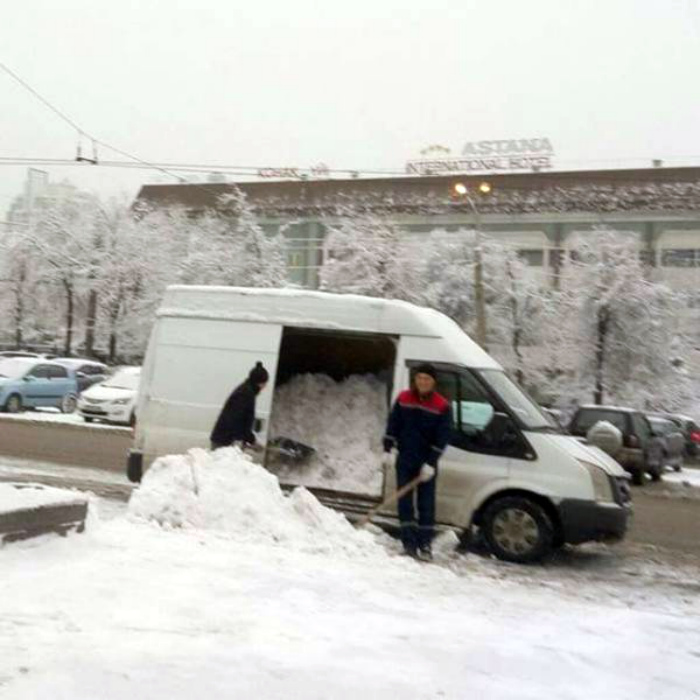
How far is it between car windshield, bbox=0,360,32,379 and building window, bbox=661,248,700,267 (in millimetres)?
43170

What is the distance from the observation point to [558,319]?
41.3m

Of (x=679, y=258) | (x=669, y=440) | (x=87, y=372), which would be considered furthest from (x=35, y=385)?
(x=679, y=258)

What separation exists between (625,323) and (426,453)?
30965mm

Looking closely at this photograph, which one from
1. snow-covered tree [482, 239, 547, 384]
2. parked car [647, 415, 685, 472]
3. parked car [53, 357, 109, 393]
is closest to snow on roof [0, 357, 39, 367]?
parked car [53, 357, 109, 393]

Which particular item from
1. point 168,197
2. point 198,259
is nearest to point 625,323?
point 198,259

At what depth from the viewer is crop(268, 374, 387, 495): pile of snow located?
35.1 feet

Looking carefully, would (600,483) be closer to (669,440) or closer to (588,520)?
(588,520)

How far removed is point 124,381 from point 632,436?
13.2 meters

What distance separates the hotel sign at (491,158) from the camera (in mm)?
80438

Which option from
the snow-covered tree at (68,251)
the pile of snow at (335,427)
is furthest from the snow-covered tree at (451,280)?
the pile of snow at (335,427)

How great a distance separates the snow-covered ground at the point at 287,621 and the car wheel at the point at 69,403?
2030cm

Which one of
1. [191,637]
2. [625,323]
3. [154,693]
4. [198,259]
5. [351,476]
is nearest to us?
[154,693]

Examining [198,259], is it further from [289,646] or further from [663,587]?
[289,646]

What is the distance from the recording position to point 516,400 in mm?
9758
